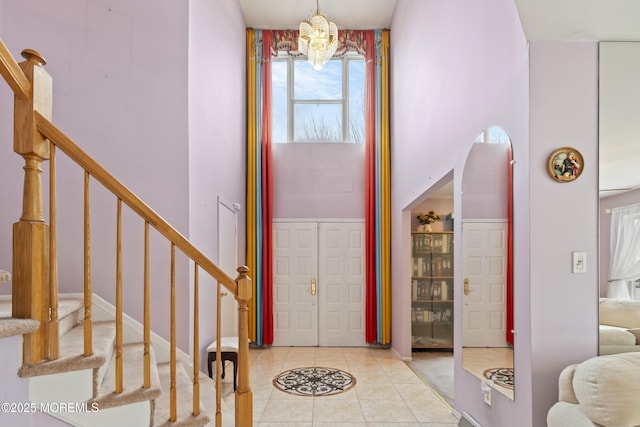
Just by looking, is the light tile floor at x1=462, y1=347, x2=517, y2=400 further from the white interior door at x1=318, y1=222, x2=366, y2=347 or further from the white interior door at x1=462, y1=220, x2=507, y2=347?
the white interior door at x1=318, y1=222, x2=366, y2=347

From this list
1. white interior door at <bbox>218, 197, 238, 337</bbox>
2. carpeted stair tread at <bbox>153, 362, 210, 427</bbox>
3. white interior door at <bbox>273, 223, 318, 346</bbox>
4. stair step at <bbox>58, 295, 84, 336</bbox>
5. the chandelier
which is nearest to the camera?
carpeted stair tread at <bbox>153, 362, 210, 427</bbox>

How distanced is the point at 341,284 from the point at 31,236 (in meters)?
5.15

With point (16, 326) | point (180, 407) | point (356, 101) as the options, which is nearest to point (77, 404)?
point (16, 326)

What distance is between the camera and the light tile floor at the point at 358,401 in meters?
3.50

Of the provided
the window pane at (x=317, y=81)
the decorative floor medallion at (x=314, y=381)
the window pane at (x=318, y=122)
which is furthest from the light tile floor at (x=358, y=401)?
the window pane at (x=317, y=81)

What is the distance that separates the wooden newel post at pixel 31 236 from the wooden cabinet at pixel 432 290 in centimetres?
533

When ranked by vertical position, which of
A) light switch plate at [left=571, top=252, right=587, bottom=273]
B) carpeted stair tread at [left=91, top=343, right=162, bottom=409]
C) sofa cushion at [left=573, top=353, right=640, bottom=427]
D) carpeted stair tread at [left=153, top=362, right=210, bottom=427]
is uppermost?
light switch plate at [left=571, top=252, right=587, bottom=273]

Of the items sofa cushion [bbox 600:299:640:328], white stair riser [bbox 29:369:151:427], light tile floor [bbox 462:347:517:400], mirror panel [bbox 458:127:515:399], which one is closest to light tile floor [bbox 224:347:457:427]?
light tile floor [bbox 462:347:517:400]

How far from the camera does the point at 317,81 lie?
693 cm

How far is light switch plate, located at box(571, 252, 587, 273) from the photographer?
229cm

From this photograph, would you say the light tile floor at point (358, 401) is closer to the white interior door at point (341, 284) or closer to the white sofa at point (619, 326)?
the white interior door at point (341, 284)

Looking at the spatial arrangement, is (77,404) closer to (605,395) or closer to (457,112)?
(605,395)

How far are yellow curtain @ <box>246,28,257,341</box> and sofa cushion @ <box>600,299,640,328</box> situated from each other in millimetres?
4803

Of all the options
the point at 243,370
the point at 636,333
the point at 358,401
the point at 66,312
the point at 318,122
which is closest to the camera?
the point at 636,333
